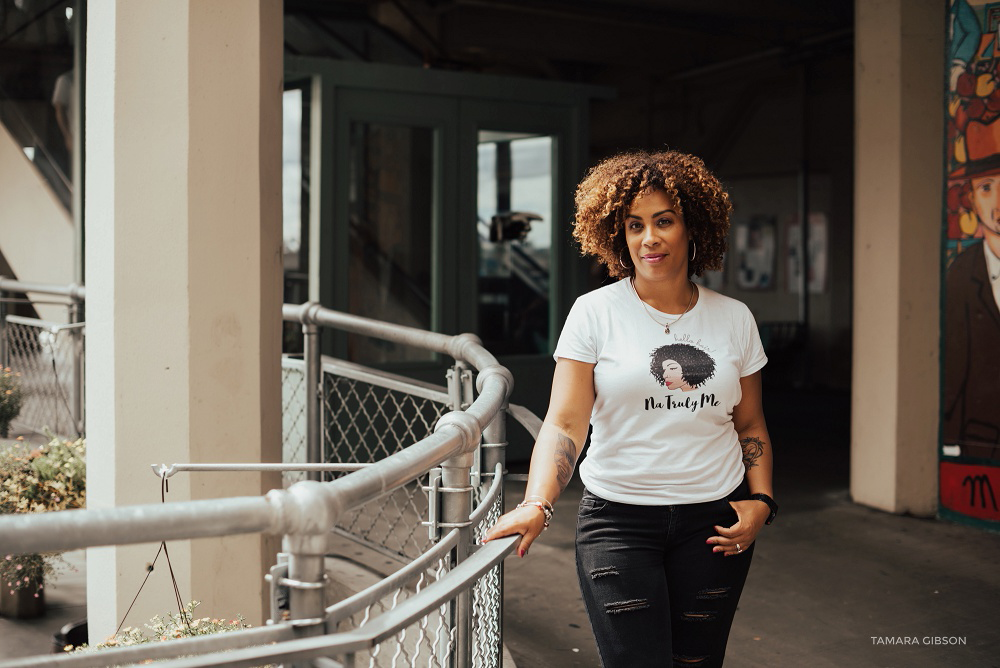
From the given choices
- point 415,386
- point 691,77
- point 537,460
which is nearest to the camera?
point 537,460

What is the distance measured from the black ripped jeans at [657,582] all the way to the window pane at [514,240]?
17.5 feet

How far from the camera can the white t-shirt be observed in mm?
2070

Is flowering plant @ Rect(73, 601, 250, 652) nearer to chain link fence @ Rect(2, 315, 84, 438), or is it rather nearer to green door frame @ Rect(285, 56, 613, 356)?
green door frame @ Rect(285, 56, 613, 356)

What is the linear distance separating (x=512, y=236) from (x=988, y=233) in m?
3.28

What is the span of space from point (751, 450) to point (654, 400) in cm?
32

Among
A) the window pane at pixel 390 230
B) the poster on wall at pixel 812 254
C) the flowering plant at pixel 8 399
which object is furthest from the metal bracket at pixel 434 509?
the poster on wall at pixel 812 254

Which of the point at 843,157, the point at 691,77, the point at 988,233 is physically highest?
the point at 691,77

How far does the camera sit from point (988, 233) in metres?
5.35

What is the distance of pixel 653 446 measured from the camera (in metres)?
2.08

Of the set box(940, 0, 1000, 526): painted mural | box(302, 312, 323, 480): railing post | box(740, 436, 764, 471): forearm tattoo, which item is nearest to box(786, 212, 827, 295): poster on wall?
box(940, 0, 1000, 526): painted mural

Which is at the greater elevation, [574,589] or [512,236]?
[512,236]

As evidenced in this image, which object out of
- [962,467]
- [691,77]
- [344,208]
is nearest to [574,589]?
[962,467]

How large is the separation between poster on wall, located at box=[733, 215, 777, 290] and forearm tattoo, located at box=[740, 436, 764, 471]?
1256 cm

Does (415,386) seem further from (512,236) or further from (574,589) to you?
(512,236)
